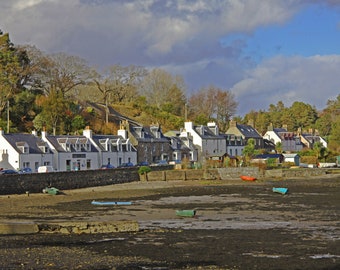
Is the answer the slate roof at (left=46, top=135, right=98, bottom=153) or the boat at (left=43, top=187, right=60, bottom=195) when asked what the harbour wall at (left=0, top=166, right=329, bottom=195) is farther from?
the slate roof at (left=46, top=135, right=98, bottom=153)

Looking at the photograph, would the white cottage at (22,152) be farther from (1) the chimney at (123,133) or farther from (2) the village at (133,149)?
(1) the chimney at (123,133)

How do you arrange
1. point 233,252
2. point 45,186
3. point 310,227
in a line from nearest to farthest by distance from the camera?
1. point 233,252
2. point 310,227
3. point 45,186

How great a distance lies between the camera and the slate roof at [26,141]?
194ft

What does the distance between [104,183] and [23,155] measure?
8.26m

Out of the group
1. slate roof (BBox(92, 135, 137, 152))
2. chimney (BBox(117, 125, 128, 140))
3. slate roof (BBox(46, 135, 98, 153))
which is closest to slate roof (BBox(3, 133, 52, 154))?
slate roof (BBox(46, 135, 98, 153))

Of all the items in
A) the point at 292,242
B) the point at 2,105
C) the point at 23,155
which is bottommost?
the point at 292,242

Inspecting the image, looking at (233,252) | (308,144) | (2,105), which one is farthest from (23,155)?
(308,144)

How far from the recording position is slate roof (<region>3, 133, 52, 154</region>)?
194ft

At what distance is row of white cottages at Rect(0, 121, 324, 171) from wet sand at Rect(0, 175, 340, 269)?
12.7 metres

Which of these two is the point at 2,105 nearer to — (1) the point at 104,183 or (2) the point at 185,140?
(1) the point at 104,183

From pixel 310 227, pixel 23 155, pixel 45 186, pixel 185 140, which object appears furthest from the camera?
pixel 185 140

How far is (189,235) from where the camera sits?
2528 cm

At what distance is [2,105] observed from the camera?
231ft

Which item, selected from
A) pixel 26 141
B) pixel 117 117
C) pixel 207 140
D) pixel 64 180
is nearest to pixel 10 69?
pixel 26 141
